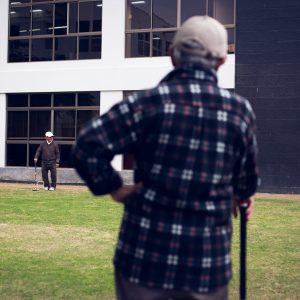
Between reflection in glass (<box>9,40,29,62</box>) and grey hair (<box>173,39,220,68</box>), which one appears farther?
reflection in glass (<box>9,40,29,62</box>)

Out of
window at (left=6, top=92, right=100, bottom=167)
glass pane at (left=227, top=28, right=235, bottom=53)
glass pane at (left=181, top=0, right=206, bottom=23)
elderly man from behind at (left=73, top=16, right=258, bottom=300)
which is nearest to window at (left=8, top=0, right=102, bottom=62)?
window at (left=6, top=92, right=100, bottom=167)

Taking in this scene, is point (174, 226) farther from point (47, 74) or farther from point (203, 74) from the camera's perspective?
point (47, 74)

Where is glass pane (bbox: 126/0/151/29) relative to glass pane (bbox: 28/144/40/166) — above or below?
above

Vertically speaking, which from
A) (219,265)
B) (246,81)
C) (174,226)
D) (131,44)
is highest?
(131,44)

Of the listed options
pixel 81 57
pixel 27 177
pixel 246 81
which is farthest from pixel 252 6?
pixel 27 177

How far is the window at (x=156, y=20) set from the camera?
22.8 m

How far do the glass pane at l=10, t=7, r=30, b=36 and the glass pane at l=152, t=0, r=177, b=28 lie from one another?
5.60 meters

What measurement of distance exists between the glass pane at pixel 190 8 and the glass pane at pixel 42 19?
5559 mm

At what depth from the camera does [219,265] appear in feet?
7.96

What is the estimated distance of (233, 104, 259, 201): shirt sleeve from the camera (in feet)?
8.32

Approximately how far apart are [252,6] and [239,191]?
65.5 feet

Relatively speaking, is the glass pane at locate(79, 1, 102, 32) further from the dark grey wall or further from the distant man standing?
the distant man standing

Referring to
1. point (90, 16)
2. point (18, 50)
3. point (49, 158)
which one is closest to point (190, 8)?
point (90, 16)

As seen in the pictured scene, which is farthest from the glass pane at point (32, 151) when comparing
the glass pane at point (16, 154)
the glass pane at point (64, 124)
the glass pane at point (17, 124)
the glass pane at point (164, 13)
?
the glass pane at point (164, 13)
